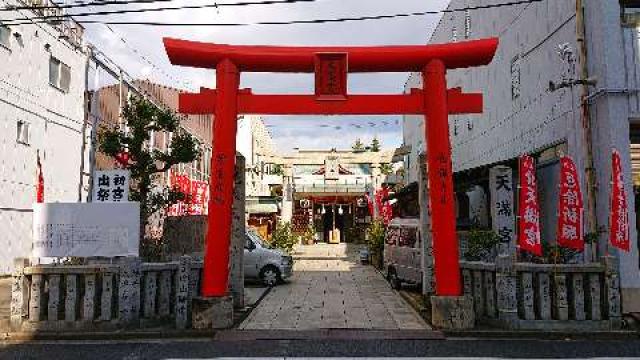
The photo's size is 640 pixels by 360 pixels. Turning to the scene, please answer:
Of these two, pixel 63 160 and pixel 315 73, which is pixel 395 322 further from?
pixel 63 160

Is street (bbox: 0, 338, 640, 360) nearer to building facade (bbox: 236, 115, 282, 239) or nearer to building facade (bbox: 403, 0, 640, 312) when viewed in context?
building facade (bbox: 403, 0, 640, 312)

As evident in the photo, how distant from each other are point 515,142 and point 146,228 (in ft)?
37.4

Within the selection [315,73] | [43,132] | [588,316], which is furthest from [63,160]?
[588,316]

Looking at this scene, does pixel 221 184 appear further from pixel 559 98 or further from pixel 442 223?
pixel 559 98

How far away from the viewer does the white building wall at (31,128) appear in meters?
16.0

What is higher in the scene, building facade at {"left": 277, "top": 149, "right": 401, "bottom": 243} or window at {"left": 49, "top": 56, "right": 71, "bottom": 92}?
window at {"left": 49, "top": 56, "right": 71, "bottom": 92}

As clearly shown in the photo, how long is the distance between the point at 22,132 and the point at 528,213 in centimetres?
1641

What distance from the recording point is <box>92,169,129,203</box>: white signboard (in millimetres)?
11852

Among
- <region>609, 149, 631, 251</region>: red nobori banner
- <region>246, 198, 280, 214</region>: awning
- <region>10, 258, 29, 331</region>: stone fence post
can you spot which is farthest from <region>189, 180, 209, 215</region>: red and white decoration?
<region>609, 149, 631, 251</region>: red nobori banner

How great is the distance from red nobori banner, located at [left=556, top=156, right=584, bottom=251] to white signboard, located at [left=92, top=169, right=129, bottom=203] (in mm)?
9788

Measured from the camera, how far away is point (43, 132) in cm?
1784

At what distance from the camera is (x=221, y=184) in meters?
9.52

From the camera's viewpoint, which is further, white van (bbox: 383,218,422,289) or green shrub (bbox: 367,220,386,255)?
green shrub (bbox: 367,220,386,255)

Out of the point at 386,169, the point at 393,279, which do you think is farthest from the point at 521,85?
the point at 386,169
